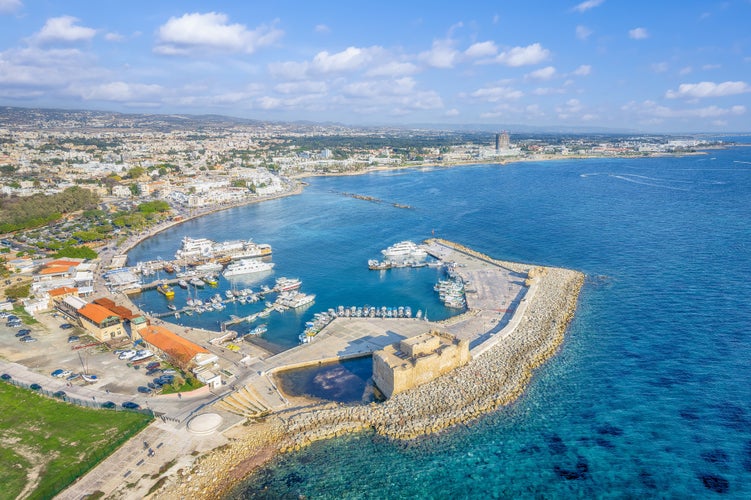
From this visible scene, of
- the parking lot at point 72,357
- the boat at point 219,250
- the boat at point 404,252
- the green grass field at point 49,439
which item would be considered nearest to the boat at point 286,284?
the boat at point 219,250

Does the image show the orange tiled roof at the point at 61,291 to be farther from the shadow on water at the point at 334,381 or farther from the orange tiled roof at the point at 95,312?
the shadow on water at the point at 334,381

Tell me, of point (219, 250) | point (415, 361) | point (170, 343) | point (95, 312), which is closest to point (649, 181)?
point (219, 250)

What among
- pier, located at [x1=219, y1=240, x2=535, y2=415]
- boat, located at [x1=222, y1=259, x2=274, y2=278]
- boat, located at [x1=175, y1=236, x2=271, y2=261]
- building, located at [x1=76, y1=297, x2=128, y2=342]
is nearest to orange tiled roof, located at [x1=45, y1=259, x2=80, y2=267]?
boat, located at [x1=175, y1=236, x2=271, y2=261]

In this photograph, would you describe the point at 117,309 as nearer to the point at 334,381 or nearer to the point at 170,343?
the point at 170,343

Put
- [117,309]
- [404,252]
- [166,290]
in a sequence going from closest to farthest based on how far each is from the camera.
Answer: [117,309]
[166,290]
[404,252]

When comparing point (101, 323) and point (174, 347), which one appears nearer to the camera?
point (174, 347)

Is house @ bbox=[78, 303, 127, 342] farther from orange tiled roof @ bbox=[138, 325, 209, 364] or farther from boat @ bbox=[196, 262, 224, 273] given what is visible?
boat @ bbox=[196, 262, 224, 273]
